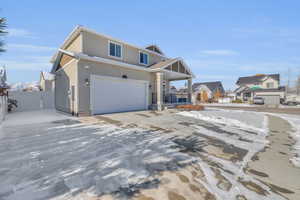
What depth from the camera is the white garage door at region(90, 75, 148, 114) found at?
838 centimetres

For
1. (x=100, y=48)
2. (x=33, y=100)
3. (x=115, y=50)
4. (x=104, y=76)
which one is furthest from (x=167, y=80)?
(x=33, y=100)

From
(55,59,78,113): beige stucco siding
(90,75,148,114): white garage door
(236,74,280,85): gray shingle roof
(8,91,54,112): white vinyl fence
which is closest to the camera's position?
(55,59,78,113): beige stucco siding

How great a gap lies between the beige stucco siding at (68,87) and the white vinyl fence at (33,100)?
3221 millimetres

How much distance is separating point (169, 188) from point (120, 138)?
2.73m

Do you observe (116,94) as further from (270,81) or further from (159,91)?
(270,81)

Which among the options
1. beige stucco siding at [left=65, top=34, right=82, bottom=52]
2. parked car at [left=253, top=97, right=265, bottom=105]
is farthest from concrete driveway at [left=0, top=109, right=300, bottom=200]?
parked car at [left=253, top=97, right=265, bottom=105]

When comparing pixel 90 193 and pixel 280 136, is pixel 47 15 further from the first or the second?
pixel 280 136

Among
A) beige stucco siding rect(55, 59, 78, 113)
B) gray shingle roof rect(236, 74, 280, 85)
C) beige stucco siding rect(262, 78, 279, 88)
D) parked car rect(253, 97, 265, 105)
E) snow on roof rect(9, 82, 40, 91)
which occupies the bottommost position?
parked car rect(253, 97, 265, 105)

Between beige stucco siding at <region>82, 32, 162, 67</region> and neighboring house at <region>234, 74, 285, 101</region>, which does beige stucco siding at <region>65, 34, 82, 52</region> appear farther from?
neighboring house at <region>234, 74, 285, 101</region>

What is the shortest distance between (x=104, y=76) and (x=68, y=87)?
294 cm

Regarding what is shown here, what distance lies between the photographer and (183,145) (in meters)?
4.11

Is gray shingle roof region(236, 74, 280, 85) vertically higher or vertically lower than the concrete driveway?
higher

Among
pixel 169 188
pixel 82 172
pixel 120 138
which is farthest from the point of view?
pixel 120 138

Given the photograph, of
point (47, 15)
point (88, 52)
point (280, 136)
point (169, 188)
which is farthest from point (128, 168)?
point (47, 15)
